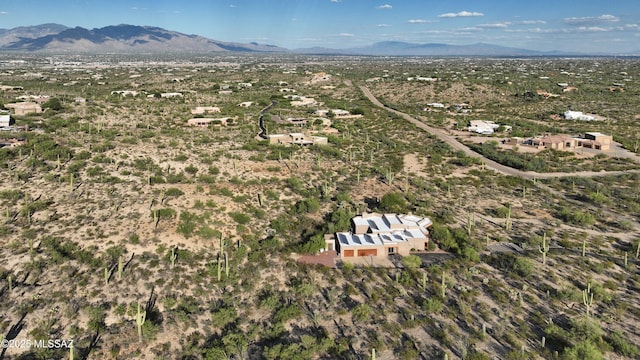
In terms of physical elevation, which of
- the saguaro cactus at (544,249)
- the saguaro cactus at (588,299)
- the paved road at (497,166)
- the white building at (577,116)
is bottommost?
the saguaro cactus at (588,299)

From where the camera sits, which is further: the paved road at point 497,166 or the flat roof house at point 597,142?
the flat roof house at point 597,142

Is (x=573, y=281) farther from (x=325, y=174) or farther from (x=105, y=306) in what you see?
(x=105, y=306)

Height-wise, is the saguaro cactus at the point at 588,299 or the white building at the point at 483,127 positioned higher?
the white building at the point at 483,127

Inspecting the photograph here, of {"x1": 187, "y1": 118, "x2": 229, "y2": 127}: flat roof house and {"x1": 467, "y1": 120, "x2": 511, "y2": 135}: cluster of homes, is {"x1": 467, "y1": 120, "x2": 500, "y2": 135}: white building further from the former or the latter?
{"x1": 187, "y1": 118, "x2": 229, "y2": 127}: flat roof house

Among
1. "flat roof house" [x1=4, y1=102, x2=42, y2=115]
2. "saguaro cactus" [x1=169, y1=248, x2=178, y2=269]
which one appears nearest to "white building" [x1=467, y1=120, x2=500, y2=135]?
"saguaro cactus" [x1=169, y1=248, x2=178, y2=269]

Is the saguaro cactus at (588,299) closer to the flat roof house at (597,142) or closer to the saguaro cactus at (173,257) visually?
the saguaro cactus at (173,257)

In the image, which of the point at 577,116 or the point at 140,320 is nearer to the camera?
the point at 140,320

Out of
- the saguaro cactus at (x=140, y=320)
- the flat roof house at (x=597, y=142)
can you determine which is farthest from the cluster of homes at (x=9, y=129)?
the flat roof house at (x=597, y=142)

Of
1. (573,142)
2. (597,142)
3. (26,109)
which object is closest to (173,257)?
(26,109)

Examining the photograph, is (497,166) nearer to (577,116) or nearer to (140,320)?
(577,116)
